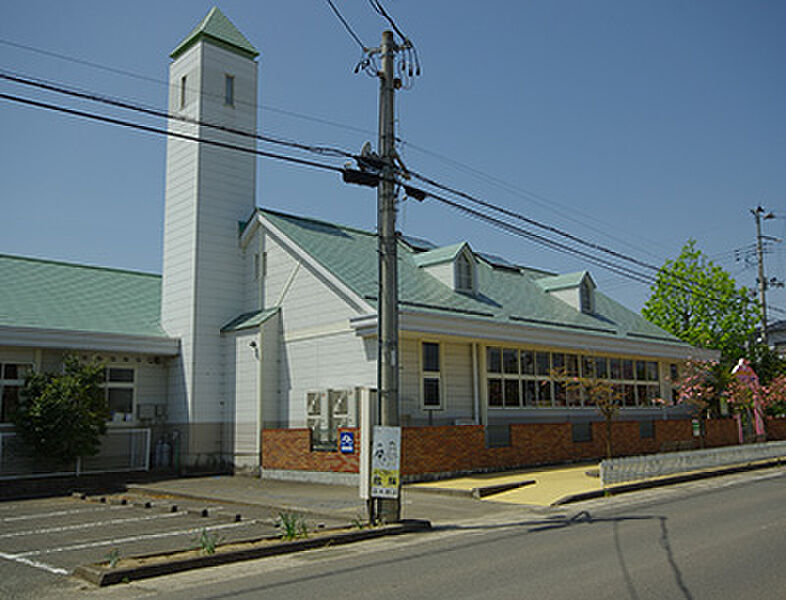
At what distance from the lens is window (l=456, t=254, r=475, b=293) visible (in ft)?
82.7

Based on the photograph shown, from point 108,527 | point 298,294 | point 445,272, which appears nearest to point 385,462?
point 108,527

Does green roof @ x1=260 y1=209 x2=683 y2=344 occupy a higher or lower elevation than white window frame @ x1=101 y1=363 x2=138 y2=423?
higher

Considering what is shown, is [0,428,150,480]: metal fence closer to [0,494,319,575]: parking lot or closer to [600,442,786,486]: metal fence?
[0,494,319,575]: parking lot

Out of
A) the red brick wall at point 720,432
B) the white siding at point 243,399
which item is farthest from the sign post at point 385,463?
the red brick wall at point 720,432

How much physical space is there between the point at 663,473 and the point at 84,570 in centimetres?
1528

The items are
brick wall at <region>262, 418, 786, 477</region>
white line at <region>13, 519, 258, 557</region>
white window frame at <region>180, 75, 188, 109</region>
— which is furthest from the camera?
white window frame at <region>180, 75, 188, 109</region>

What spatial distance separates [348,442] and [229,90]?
14314 mm

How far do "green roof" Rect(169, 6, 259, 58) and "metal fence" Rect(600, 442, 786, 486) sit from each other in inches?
756

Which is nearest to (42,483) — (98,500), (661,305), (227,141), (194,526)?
(98,500)

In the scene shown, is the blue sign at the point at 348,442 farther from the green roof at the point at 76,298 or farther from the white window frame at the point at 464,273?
the green roof at the point at 76,298

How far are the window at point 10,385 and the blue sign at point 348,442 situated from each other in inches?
390

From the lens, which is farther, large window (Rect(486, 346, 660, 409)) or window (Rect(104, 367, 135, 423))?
window (Rect(104, 367, 135, 423))

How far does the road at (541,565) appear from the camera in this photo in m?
7.44

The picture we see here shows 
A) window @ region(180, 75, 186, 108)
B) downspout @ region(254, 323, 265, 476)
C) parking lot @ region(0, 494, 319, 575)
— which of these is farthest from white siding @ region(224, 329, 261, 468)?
window @ region(180, 75, 186, 108)
